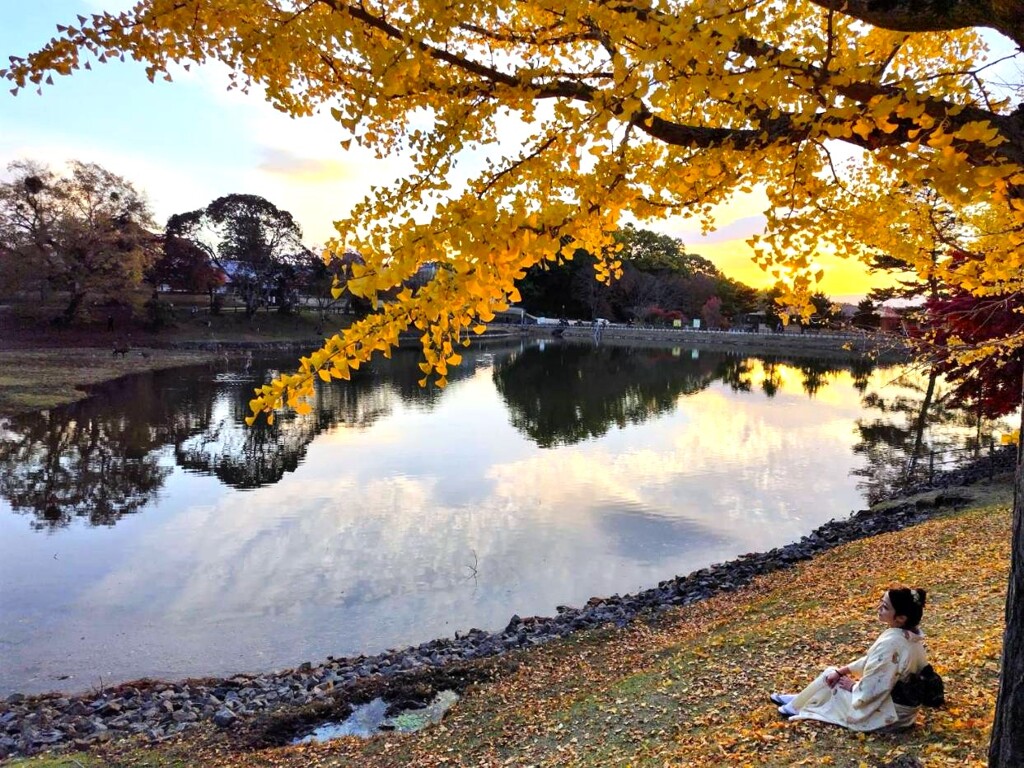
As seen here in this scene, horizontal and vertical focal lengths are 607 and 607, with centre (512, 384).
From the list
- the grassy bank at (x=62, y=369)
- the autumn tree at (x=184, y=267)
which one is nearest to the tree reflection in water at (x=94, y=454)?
the grassy bank at (x=62, y=369)

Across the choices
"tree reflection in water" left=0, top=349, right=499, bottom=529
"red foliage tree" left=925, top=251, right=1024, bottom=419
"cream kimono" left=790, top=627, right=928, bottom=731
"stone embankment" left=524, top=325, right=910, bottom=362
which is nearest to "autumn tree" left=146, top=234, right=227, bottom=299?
"tree reflection in water" left=0, top=349, right=499, bottom=529

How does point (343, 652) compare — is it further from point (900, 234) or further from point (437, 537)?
point (900, 234)

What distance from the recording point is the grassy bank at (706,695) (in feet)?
11.9

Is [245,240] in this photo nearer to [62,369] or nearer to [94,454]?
[62,369]

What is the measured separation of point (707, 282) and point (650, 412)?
5774 centimetres

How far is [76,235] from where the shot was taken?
3712 cm

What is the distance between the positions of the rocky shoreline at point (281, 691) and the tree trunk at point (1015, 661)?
490 centimetres

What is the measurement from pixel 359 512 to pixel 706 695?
8.77 metres

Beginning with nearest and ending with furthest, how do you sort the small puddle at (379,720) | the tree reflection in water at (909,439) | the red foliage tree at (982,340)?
the small puddle at (379,720) < the red foliage tree at (982,340) < the tree reflection in water at (909,439)

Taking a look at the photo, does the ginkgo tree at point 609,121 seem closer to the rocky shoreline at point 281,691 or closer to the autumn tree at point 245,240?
the rocky shoreline at point 281,691

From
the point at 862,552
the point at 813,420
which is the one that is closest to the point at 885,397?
the point at 813,420

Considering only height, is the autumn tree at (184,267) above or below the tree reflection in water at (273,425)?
above

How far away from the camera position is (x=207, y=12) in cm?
348

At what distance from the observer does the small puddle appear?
5.48 meters
